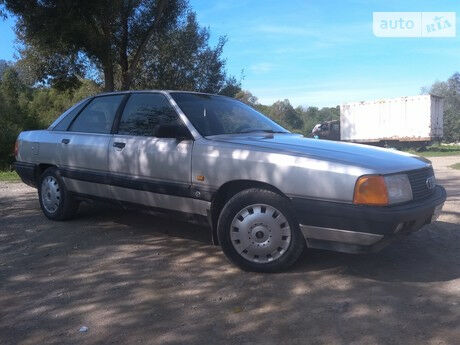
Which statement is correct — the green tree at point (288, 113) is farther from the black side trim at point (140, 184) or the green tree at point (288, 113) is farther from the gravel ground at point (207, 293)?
the gravel ground at point (207, 293)

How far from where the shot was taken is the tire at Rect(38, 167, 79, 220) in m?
5.77

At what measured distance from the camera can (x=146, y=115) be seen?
5.03 meters

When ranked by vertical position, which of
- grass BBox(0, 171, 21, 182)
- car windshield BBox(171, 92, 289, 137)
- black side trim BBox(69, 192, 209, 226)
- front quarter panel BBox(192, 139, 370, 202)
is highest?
car windshield BBox(171, 92, 289, 137)

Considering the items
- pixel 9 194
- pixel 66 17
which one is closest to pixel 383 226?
pixel 9 194

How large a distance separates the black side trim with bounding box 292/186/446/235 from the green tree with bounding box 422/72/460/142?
52.8 metres

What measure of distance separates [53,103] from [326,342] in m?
35.3

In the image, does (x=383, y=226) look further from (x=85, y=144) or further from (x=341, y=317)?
(x=85, y=144)

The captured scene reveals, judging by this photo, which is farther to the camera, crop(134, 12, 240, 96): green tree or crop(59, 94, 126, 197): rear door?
crop(134, 12, 240, 96): green tree

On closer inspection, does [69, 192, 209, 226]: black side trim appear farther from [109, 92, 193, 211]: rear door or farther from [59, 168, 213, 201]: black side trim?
[59, 168, 213, 201]: black side trim

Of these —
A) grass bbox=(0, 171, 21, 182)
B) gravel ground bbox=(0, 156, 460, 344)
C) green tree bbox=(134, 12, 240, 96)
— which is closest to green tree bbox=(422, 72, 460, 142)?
green tree bbox=(134, 12, 240, 96)

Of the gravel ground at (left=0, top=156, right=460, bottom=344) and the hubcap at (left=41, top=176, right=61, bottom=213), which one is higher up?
the hubcap at (left=41, top=176, right=61, bottom=213)

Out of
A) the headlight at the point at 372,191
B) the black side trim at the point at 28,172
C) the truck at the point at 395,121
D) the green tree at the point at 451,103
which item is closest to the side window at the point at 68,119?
the black side trim at the point at 28,172

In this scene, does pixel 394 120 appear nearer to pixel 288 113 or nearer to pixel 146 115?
pixel 146 115

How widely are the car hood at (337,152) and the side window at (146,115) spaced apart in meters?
0.66
